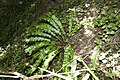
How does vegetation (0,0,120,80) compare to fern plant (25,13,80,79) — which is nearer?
vegetation (0,0,120,80)

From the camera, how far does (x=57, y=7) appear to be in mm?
5309

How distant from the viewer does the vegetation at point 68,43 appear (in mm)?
3660

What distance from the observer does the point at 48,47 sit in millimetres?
4207

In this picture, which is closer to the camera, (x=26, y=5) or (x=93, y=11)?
(x=93, y=11)

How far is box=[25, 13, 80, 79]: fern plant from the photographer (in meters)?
3.96

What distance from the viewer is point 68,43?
429 cm

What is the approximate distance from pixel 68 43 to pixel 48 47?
0.43 m

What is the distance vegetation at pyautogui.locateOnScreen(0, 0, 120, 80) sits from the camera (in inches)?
144

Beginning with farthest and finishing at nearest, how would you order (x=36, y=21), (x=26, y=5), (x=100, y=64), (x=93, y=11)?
(x=26, y=5)
(x=36, y=21)
(x=93, y=11)
(x=100, y=64)

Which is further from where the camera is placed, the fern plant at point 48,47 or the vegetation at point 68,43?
the fern plant at point 48,47

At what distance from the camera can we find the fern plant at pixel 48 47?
3965mm

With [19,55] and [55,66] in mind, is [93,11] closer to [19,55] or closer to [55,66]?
[55,66]

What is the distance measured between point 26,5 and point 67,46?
8.27 ft

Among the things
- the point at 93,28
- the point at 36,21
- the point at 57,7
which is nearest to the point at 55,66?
the point at 93,28
